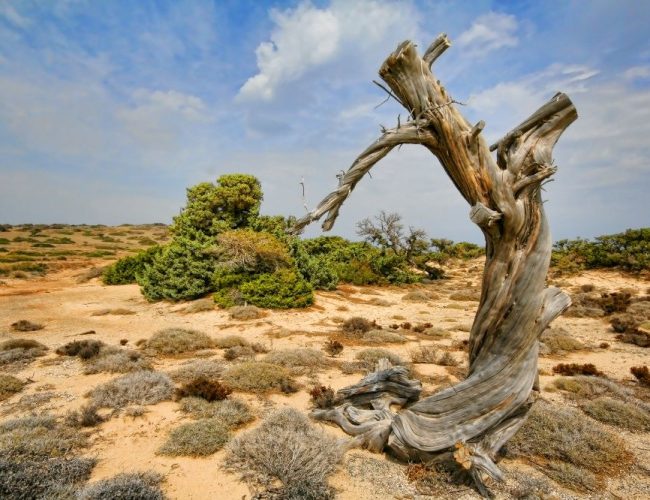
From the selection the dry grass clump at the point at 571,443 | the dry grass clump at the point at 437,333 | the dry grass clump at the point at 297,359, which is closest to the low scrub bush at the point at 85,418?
the dry grass clump at the point at 297,359

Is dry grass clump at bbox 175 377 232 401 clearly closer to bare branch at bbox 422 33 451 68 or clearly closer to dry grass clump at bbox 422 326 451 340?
bare branch at bbox 422 33 451 68

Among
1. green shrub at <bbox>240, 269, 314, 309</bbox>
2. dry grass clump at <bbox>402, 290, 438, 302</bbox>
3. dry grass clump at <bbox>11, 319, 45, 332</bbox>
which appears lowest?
dry grass clump at <bbox>11, 319, 45, 332</bbox>

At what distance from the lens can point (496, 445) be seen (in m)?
4.40

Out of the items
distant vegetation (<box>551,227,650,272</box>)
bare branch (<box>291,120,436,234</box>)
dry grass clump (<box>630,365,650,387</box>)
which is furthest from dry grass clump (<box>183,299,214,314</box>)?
distant vegetation (<box>551,227,650,272</box>)

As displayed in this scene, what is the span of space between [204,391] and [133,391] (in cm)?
146

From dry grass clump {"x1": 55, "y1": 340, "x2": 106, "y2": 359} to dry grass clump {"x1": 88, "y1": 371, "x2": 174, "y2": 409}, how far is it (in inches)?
118

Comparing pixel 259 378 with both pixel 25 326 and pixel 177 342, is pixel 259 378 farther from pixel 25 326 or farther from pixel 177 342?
pixel 25 326

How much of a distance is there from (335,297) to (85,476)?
16624mm

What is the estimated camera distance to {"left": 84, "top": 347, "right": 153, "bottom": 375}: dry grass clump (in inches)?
348

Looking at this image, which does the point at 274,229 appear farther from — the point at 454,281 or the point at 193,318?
the point at 454,281

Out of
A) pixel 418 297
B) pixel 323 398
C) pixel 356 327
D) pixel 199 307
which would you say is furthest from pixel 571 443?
pixel 418 297

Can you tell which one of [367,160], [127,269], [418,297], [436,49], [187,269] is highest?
[436,49]

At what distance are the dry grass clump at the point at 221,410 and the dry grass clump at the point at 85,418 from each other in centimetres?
137

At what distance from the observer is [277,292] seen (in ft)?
57.5
